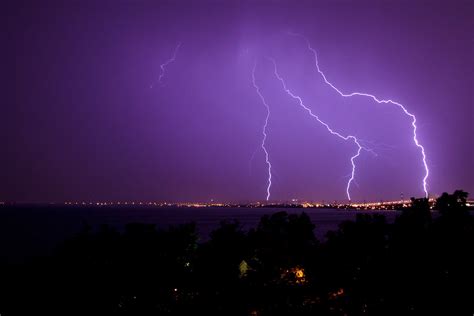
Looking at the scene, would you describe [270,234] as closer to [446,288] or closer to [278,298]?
[278,298]

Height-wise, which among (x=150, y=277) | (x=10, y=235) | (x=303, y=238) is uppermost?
(x=303, y=238)

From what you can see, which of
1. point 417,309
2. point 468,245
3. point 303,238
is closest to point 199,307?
point 303,238

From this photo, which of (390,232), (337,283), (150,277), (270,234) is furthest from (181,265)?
(390,232)

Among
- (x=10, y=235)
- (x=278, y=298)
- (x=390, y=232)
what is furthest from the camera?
(x=10, y=235)

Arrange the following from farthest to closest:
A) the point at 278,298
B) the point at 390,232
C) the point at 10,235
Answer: the point at 10,235 → the point at 390,232 → the point at 278,298

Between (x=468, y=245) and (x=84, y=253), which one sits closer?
(x=468, y=245)

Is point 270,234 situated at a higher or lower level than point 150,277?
higher
